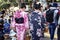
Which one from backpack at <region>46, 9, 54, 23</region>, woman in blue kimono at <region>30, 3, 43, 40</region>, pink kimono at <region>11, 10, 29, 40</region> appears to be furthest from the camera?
backpack at <region>46, 9, 54, 23</region>

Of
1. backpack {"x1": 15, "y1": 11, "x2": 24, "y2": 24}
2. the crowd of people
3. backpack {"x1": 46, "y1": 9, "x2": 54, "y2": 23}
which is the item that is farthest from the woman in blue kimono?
backpack {"x1": 46, "y1": 9, "x2": 54, "y2": 23}

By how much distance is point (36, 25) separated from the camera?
8.38m

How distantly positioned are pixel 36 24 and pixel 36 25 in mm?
36

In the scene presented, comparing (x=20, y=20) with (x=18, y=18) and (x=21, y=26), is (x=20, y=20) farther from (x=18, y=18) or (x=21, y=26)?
(x=21, y=26)

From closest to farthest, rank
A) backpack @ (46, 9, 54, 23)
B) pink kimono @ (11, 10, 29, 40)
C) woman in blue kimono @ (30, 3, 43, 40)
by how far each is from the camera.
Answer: pink kimono @ (11, 10, 29, 40), woman in blue kimono @ (30, 3, 43, 40), backpack @ (46, 9, 54, 23)

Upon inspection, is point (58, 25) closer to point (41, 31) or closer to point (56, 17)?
point (56, 17)

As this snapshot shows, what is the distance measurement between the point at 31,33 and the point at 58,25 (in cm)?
119

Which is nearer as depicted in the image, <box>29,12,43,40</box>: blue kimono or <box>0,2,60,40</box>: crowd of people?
<box>0,2,60,40</box>: crowd of people

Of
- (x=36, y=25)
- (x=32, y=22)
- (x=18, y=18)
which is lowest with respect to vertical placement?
(x=36, y=25)

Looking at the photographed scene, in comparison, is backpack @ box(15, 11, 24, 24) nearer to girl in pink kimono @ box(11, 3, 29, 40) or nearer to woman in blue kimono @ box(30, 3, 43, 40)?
girl in pink kimono @ box(11, 3, 29, 40)

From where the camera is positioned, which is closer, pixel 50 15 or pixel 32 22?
pixel 32 22

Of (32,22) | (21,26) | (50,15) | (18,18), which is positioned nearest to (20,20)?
(18,18)

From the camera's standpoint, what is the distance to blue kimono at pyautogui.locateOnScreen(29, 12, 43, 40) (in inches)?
326

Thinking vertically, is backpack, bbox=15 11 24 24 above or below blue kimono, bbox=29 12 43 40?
above
